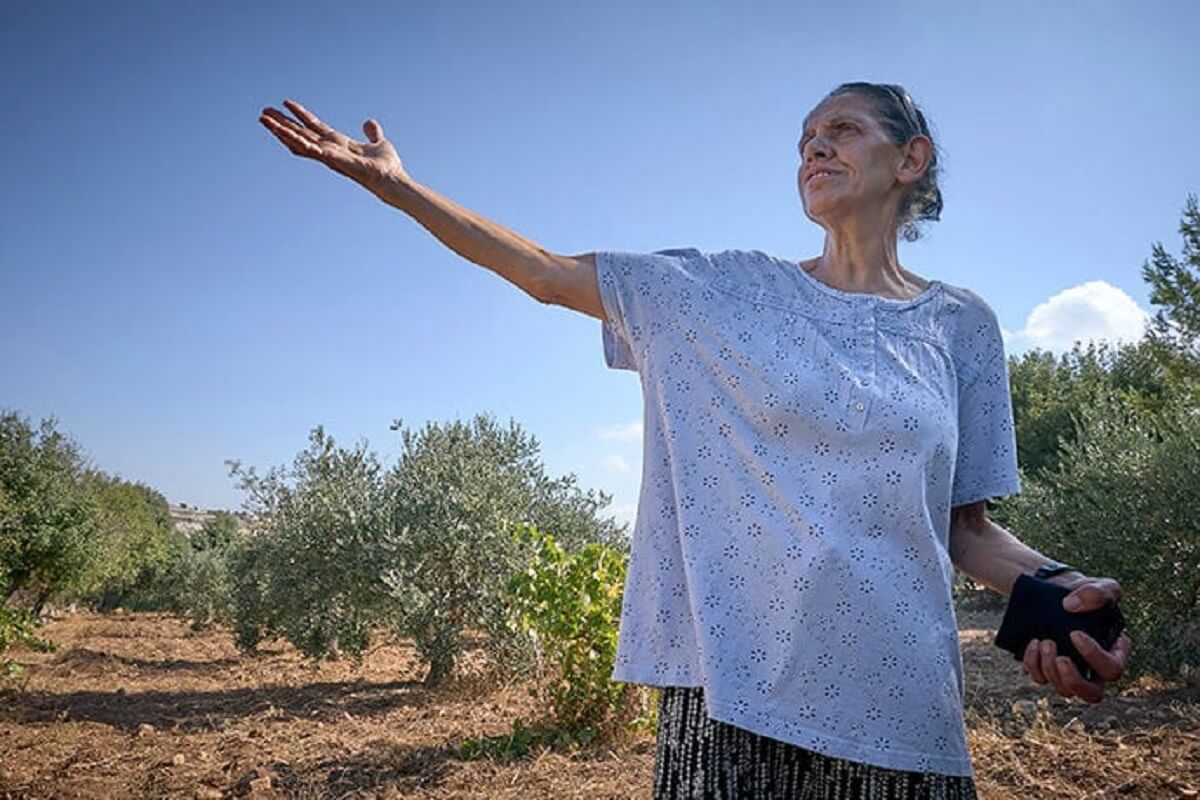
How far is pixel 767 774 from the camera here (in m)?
1.26

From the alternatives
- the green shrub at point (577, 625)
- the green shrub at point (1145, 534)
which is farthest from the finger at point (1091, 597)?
the green shrub at point (1145, 534)

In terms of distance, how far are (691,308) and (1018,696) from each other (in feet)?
28.1

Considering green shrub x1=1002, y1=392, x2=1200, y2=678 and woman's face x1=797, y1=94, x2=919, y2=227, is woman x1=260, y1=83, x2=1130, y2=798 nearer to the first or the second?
woman's face x1=797, y1=94, x2=919, y2=227

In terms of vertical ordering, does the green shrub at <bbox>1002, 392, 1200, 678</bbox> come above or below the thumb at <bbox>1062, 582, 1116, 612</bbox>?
above

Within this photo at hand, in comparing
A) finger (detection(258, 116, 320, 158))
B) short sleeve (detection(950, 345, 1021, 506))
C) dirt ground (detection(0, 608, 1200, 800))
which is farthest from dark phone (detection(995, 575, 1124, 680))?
dirt ground (detection(0, 608, 1200, 800))

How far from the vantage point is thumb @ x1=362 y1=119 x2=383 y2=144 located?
1643 mm

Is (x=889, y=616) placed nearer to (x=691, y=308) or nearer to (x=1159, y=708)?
(x=691, y=308)

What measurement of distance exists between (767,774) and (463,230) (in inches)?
40.6

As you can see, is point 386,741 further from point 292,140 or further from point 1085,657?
point 1085,657

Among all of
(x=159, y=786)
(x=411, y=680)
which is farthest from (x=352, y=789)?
(x=411, y=680)

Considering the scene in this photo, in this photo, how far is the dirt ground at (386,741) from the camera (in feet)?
16.0

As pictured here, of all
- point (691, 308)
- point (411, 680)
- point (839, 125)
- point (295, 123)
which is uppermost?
point (839, 125)

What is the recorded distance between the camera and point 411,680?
1144cm

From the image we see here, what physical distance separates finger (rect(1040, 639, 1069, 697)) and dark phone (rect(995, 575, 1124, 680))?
0.04 feet
